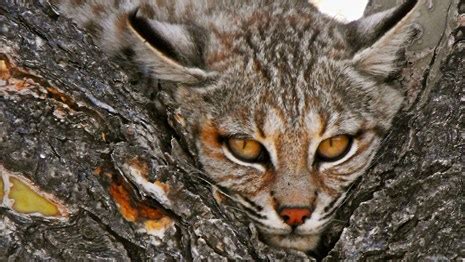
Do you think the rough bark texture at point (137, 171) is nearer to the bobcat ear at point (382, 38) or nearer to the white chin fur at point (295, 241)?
the white chin fur at point (295, 241)

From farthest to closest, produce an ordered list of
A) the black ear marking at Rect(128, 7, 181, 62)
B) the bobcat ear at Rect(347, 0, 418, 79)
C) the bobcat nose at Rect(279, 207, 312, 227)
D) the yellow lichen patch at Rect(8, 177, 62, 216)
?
the bobcat ear at Rect(347, 0, 418, 79)
the bobcat nose at Rect(279, 207, 312, 227)
the black ear marking at Rect(128, 7, 181, 62)
the yellow lichen patch at Rect(8, 177, 62, 216)

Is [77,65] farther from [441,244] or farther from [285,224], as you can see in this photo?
[441,244]

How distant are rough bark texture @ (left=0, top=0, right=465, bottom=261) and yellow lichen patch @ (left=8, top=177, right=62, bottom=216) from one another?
2 centimetres

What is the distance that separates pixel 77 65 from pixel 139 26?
15.8 inches

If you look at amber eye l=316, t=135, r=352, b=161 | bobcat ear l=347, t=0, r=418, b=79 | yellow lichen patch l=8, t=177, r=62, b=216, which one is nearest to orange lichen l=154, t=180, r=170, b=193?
yellow lichen patch l=8, t=177, r=62, b=216

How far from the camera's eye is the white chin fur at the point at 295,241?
325 cm

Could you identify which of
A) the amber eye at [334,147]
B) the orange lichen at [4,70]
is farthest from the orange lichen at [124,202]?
the amber eye at [334,147]

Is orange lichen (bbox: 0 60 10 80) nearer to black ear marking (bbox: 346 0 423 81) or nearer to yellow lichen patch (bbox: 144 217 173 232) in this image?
yellow lichen patch (bbox: 144 217 173 232)

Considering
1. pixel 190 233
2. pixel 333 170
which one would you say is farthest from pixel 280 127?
pixel 190 233

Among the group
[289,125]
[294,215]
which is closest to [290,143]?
[289,125]

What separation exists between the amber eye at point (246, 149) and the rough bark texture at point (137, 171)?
36 cm

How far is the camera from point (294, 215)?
325 cm

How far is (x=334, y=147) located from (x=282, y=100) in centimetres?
34

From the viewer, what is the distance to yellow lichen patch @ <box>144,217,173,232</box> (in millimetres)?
2623
